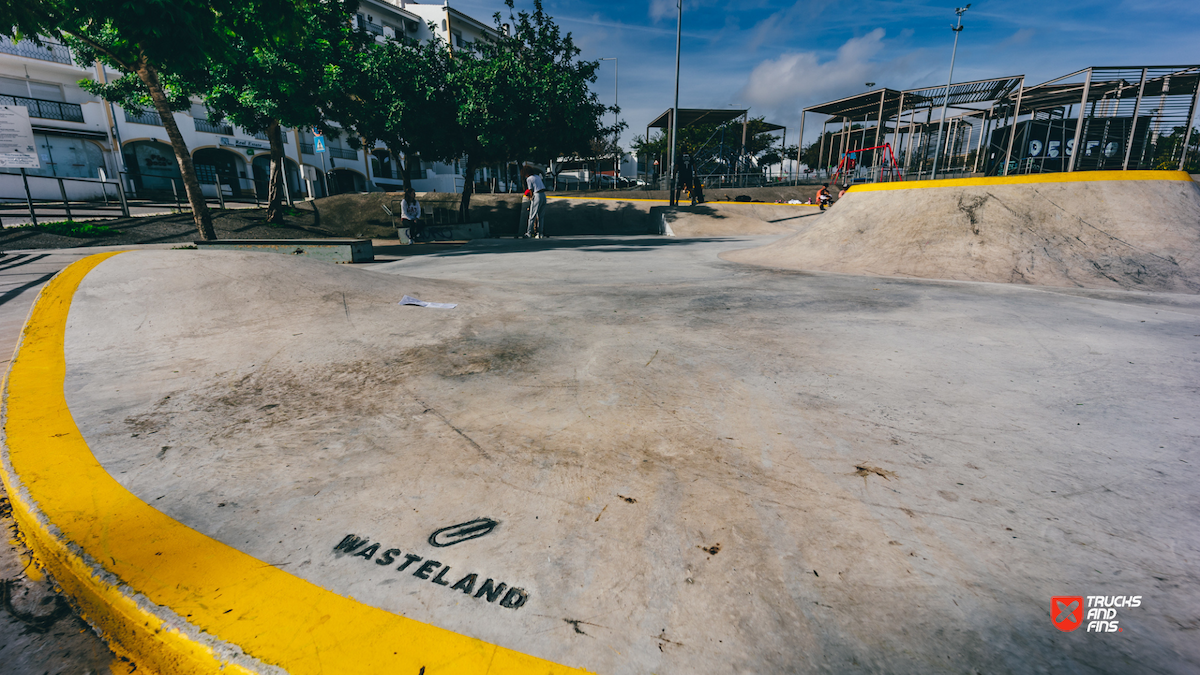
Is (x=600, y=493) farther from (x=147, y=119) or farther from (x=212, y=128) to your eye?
(x=212, y=128)

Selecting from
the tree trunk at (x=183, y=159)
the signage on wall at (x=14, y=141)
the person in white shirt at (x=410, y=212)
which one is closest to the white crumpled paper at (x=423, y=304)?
the person in white shirt at (x=410, y=212)

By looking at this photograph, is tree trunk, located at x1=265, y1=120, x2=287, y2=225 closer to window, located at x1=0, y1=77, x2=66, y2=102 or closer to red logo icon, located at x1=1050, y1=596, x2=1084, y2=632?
red logo icon, located at x1=1050, y1=596, x2=1084, y2=632

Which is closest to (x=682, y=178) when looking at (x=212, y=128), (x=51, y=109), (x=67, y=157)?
(x=212, y=128)

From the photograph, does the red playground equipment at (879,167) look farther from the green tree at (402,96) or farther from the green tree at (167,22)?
the green tree at (167,22)

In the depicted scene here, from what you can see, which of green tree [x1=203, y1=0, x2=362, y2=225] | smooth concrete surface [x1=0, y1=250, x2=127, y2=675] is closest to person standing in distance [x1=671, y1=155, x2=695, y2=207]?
green tree [x1=203, y1=0, x2=362, y2=225]

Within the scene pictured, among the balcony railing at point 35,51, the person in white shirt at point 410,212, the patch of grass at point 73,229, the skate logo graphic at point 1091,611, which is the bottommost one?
the skate logo graphic at point 1091,611

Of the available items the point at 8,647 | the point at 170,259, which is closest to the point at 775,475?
the point at 8,647

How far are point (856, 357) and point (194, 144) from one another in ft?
130

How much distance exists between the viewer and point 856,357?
2930 millimetres

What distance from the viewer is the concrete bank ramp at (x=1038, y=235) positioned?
5676mm

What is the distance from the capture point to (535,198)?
13.1m

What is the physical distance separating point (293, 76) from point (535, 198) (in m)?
6.52

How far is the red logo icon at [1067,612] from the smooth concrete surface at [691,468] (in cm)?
2

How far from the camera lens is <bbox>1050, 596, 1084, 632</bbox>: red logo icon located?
1.09 m
